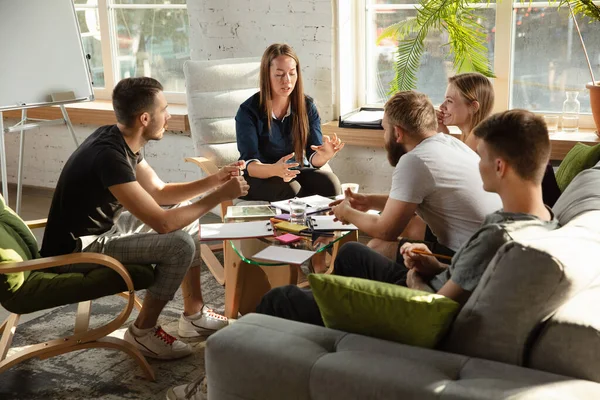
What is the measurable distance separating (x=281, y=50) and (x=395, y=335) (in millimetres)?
2517

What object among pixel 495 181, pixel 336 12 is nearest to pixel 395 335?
pixel 495 181

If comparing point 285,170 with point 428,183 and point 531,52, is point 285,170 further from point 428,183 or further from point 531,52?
point 531,52

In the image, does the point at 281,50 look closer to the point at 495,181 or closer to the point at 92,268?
the point at 92,268

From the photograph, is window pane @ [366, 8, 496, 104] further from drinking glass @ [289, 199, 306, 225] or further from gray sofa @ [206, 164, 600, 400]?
gray sofa @ [206, 164, 600, 400]

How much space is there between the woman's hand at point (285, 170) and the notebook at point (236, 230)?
77 centimetres

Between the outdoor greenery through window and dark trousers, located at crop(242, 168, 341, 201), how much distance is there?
3.50ft

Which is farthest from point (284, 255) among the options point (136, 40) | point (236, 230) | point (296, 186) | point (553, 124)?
point (136, 40)

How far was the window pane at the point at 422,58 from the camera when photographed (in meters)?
4.45

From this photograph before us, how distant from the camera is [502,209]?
2092mm

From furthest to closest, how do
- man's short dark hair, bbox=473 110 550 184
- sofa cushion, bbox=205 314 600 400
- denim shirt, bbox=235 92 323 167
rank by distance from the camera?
1. denim shirt, bbox=235 92 323 167
2. man's short dark hair, bbox=473 110 550 184
3. sofa cushion, bbox=205 314 600 400

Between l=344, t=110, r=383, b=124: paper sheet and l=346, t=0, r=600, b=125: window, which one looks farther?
l=344, t=110, r=383, b=124: paper sheet

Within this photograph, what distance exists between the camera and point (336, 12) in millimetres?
4590

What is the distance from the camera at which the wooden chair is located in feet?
9.01

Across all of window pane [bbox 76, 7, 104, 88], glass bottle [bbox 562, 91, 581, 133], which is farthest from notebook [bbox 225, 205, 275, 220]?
window pane [bbox 76, 7, 104, 88]
